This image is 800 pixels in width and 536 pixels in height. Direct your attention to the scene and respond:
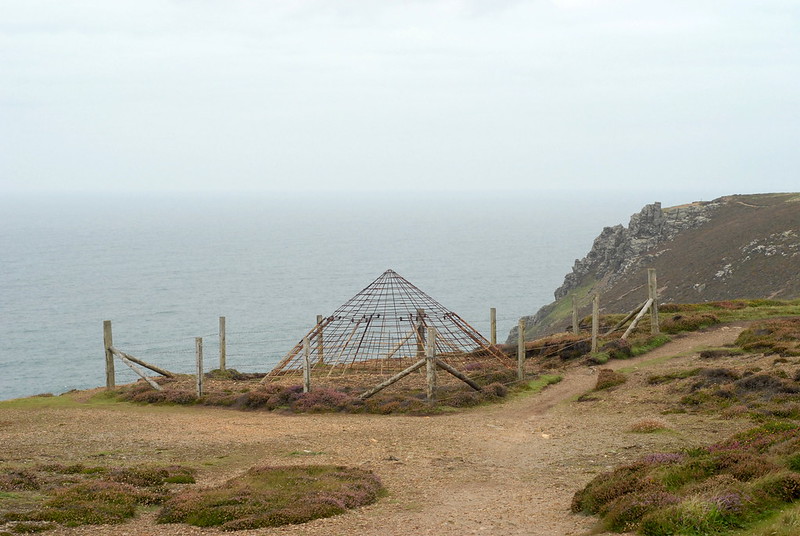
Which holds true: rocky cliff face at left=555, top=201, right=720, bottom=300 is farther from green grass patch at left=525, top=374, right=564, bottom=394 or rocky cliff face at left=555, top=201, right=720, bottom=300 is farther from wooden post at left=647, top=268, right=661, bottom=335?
green grass patch at left=525, top=374, right=564, bottom=394

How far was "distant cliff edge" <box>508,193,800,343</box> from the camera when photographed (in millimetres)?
55200

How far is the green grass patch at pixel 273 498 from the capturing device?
12742 millimetres

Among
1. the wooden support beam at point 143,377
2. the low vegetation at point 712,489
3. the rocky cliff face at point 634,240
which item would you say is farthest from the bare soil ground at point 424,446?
the rocky cliff face at point 634,240

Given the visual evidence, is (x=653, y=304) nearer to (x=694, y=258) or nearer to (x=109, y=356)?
(x=109, y=356)

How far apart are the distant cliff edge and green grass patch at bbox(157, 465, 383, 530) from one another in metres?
40.9

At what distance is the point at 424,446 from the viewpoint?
1881cm

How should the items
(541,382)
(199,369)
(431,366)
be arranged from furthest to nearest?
(541,382), (199,369), (431,366)

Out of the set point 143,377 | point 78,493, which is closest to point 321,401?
point 143,377

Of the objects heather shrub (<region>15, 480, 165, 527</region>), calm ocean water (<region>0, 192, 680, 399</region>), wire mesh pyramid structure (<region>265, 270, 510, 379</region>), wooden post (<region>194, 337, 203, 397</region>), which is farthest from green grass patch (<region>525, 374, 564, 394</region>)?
calm ocean water (<region>0, 192, 680, 399</region>)

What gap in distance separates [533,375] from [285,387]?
8.83 m

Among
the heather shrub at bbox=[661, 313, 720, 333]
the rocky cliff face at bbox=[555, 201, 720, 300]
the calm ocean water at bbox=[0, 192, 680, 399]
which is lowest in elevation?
the calm ocean water at bbox=[0, 192, 680, 399]

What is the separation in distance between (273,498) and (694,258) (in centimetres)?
5836

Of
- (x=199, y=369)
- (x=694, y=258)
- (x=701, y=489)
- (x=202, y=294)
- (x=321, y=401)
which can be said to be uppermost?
(x=694, y=258)

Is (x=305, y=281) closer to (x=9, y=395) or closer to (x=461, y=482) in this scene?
(x=9, y=395)
